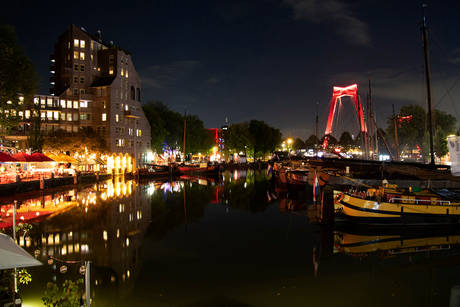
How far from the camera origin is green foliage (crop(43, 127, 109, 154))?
57.0 m

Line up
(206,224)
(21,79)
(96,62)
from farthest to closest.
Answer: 1. (96,62)
2. (21,79)
3. (206,224)

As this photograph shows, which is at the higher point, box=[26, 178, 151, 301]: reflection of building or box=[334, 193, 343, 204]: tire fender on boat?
box=[334, 193, 343, 204]: tire fender on boat

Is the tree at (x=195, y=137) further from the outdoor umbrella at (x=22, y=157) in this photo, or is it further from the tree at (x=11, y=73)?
the tree at (x=11, y=73)

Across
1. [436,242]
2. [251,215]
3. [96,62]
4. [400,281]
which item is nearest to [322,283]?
[400,281]

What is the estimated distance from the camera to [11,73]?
3419 centimetres

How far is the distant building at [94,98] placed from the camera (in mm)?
64250

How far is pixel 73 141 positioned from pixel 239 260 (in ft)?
171

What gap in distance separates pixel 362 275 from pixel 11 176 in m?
39.2

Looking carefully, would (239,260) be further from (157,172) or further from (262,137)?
(262,137)

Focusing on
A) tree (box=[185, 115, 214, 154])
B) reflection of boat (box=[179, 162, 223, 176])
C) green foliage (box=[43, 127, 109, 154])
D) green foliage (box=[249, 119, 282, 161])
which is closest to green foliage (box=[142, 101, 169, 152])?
reflection of boat (box=[179, 162, 223, 176])

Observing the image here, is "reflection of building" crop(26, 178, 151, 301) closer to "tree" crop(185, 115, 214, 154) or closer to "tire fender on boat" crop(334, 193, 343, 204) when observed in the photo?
"tire fender on boat" crop(334, 193, 343, 204)

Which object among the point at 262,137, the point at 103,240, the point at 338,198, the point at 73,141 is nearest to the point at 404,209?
the point at 338,198

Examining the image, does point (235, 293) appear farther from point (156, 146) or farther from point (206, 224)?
point (156, 146)

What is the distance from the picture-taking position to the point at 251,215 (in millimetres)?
25547
